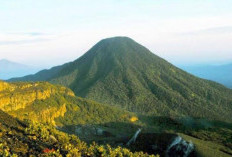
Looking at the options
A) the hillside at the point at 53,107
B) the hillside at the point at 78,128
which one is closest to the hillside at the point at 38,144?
the hillside at the point at 78,128

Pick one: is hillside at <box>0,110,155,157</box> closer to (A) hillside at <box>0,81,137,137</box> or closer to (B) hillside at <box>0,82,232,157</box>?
(B) hillside at <box>0,82,232,157</box>

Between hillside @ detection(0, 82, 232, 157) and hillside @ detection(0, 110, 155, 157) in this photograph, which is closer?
hillside @ detection(0, 110, 155, 157)

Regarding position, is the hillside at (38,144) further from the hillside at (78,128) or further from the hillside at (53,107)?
the hillside at (53,107)

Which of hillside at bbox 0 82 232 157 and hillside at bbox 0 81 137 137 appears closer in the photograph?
hillside at bbox 0 82 232 157

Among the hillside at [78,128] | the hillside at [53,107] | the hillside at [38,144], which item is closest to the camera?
the hillside at [38,144]

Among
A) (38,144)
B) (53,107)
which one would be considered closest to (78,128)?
(53,107)

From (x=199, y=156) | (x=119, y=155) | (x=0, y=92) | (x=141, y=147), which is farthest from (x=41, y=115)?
(x=199, y=156)

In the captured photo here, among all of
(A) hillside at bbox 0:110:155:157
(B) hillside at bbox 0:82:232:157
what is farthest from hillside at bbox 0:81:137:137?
(A) hillside at bbox 0:110:155:157

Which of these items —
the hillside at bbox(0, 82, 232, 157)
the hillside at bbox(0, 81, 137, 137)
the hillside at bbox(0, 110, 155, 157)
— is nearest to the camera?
the hillside at bbox(0, 110, 155, 157)

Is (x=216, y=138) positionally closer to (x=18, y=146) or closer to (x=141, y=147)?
(x=141, y=147)

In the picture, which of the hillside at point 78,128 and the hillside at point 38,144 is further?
the hillside at point 78,128

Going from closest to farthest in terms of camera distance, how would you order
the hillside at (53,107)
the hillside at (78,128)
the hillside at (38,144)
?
the hillside at (38,144) → the hillside at (78,128) → the hillside at (53,107)

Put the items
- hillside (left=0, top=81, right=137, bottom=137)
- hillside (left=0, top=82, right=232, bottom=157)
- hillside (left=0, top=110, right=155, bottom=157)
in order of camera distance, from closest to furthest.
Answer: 1. hillside (left=0, top=110, right=155, bottom=157)
2. hillside (left=0, top=82, right=232, bottom=157)
3. hillside (left=0, top=81, right=137, bottom=137)
